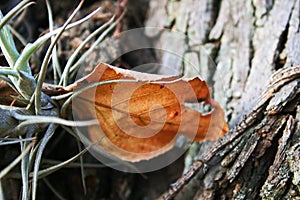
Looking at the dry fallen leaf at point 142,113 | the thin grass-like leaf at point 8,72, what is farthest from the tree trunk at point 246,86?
the thin grass-like leaf at point 8,72

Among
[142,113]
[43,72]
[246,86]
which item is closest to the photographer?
[43,72]

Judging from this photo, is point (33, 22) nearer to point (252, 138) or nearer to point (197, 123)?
point (197, 123)

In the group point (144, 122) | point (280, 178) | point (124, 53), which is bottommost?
point (280, 178)

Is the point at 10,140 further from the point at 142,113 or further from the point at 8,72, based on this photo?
the point at 142,113

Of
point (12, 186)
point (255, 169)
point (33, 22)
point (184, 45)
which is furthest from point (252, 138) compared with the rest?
point (33, 22)

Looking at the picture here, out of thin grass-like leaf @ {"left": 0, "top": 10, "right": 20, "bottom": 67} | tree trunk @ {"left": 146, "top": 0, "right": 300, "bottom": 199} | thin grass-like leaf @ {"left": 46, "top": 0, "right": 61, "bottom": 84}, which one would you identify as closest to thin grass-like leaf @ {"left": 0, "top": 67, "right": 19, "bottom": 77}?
thin grass-like leaf @ {"left": 0, "top": 10, "right": 20, "bottom": 67}

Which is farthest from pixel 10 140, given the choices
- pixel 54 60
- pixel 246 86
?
pixel 246 86
